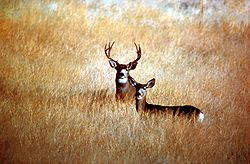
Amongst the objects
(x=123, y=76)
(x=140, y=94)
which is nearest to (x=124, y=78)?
(x=123, y=76)

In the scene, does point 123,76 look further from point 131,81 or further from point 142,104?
point 142,104

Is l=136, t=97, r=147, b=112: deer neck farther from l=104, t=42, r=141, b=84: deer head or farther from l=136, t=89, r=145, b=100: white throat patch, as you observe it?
l=104, t=42, r=141, b=84: deer head

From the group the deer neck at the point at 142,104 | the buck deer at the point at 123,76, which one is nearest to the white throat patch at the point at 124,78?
the buck deer at the point at 123,76

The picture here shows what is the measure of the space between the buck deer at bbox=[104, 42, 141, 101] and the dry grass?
0.03 m

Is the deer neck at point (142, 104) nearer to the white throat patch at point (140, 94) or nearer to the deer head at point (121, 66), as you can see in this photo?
the white throat patch at point (140, 94)

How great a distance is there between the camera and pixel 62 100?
4762 millimetres

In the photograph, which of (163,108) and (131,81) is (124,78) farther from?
(163,108)

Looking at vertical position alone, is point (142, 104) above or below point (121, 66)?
below

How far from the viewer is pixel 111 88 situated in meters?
4.77

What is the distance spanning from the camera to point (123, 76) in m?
4.76

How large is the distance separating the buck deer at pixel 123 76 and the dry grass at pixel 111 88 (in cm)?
3

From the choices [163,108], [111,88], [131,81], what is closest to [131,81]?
[131,81]

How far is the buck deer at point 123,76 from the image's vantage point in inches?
187

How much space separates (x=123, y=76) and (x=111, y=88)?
9 cm
